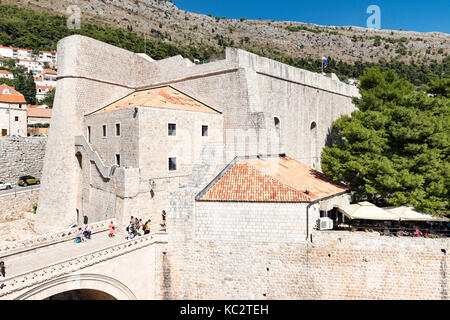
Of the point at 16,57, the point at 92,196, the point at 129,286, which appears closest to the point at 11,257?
the point at 129,286

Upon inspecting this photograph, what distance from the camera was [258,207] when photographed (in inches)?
552

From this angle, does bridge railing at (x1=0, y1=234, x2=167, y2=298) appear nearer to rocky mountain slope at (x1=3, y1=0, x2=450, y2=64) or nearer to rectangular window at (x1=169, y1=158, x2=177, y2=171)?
rectangular window at (x1=169, y1=158, x2=177, y2=171)

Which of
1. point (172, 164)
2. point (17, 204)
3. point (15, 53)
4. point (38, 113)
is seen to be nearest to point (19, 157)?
point (17, 204)

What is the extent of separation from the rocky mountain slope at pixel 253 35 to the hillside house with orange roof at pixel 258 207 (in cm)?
9864

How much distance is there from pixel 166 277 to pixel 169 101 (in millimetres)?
11143

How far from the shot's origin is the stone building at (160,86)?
20234 mm

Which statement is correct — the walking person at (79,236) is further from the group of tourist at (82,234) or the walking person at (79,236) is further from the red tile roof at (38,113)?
the red tile roof at (38,113)

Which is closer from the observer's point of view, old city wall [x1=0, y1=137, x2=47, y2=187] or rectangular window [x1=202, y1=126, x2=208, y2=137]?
rectangular window [x1=202, y1=126, x2=208, y2=137]

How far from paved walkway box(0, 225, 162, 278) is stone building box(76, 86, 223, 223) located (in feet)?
6.73

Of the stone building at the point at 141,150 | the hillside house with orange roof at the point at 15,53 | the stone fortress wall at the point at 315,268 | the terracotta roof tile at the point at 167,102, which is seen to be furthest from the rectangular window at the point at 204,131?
the hillside house with orange roof at the point at 15,53

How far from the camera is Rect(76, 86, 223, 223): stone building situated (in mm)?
17859

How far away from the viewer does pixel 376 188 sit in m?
15.8

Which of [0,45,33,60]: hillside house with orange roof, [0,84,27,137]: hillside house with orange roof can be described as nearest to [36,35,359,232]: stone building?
[0,84,27,137]: hillside house with orange roof

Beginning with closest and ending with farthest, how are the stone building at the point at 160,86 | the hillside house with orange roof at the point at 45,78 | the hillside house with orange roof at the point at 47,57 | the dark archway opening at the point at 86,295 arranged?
the dark archway opening at the point at 86,295, the stone building at the point at 160,86, the hillside house with orange roof at the point at 45,78, the hillside house with orange roof at the point at 47,57
